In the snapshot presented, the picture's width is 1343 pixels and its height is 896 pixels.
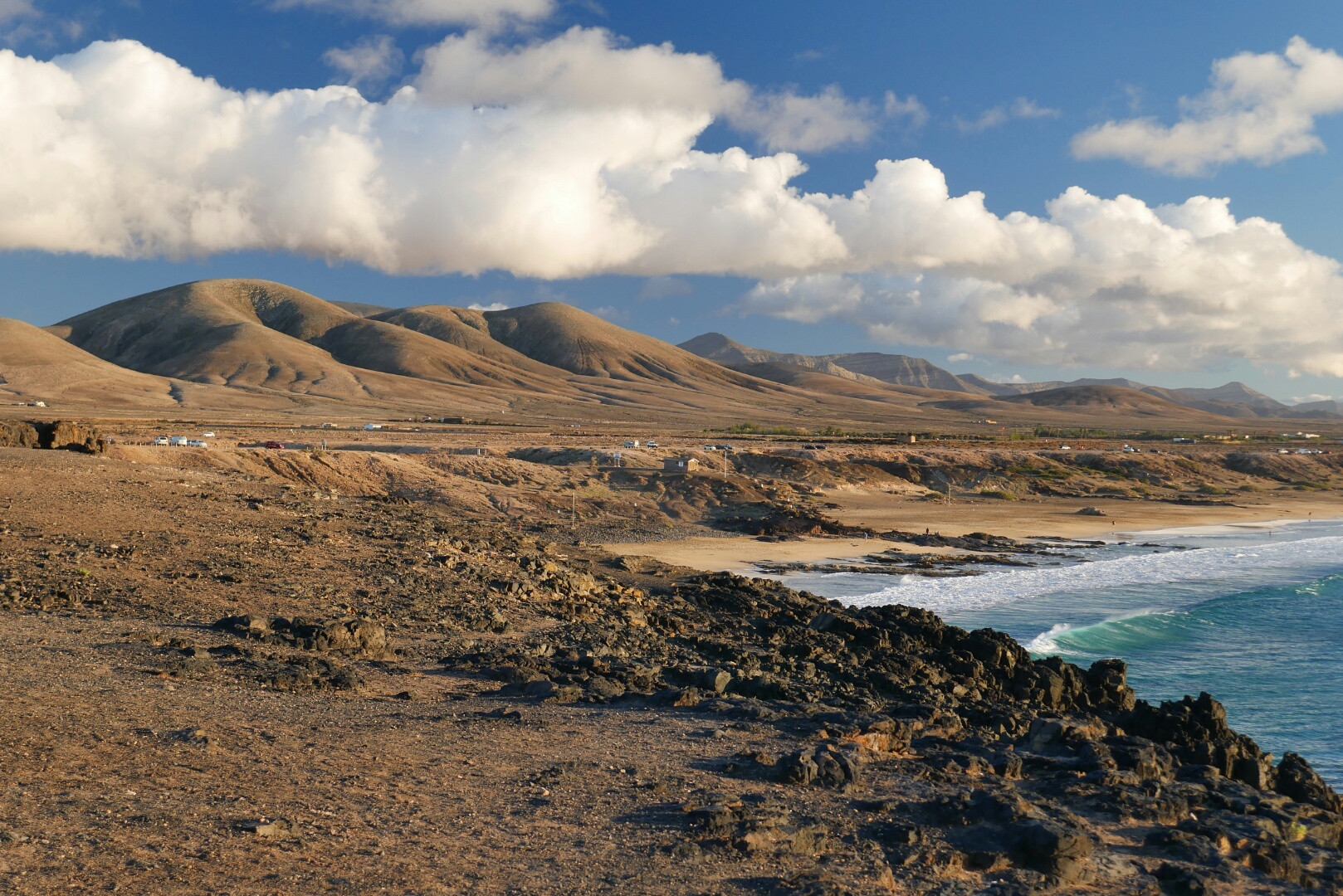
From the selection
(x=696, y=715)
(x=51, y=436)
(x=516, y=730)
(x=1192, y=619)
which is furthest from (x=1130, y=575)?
(x=51, y=436)

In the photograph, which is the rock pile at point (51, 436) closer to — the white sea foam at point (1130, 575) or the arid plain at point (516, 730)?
the arid plain at point (516, 730)

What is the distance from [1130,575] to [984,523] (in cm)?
1238

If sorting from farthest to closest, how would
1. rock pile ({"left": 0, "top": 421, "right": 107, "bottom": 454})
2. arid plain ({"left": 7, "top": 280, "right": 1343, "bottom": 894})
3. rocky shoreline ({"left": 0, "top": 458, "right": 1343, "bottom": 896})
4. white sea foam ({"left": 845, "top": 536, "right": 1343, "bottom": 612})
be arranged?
white sea foam ({"left": 845, "top": 536, "right": 1343, "bottom": 612}) → rock pile ({"left": 0, "top": 421, "right": 107, "bottom": 454}) → rocky shoreline ({"left": 0, "top": 458, "right": 1343, "bottom": 896}) → arid plain ({"left": 7, "top": 280, "right": 1343, "bottom": 894})

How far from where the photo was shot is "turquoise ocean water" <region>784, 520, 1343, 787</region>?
20.1 m

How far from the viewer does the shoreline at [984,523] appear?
113ft

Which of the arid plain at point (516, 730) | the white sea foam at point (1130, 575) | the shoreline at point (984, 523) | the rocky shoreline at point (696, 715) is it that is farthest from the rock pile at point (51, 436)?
the white sea foam at point (1130, 575)

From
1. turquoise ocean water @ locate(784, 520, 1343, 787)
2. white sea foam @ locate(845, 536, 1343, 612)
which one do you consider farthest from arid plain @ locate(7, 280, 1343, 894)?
white sea foam @ locate(845, 536, 1343, 612)

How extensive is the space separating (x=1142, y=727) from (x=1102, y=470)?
6534 centimetres

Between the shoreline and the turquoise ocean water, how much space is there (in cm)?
374

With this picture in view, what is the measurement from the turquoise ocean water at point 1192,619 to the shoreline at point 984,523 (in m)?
3.74

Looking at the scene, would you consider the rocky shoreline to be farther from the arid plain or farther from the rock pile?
the rock pile

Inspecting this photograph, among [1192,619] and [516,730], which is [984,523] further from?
[516,730]

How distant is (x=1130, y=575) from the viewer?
1383 inches

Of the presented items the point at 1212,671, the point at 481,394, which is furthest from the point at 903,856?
the point at 481,394
